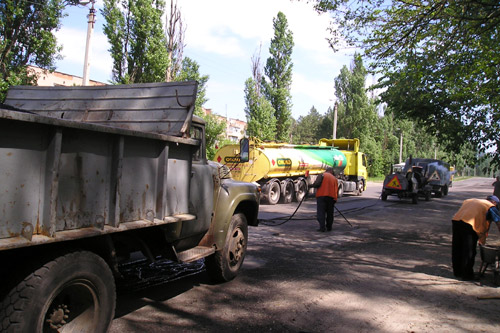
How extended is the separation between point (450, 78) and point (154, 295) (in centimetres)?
907

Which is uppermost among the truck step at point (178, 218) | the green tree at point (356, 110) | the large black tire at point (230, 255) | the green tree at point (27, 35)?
the green tree at point (356, 110)

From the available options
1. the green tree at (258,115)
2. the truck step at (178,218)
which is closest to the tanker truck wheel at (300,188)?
the green tree at (258,115)

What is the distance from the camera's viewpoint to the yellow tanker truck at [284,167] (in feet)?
54.0

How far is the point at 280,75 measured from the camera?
34.6 metres

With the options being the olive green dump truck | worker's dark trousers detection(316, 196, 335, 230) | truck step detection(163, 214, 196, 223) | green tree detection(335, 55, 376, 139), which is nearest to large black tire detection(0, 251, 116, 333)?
the olive green dump truck

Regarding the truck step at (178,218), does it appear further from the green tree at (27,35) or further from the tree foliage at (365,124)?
the tree foliage at (365,124)

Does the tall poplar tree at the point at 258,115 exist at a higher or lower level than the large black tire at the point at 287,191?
higher

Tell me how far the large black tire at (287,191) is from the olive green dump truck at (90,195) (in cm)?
1252

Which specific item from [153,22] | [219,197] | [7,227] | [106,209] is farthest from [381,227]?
[153,22]

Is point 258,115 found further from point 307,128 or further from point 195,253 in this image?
point 307,128

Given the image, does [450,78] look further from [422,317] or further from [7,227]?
[7,227]

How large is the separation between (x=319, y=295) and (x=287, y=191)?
1285 cm

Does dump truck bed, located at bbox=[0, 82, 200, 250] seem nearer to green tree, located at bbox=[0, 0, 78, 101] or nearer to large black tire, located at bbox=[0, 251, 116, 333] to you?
large black tire, located at bbox=[0, 251, 116, 333]

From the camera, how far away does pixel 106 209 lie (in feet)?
10.3
